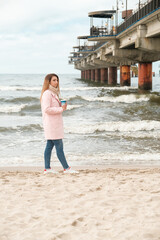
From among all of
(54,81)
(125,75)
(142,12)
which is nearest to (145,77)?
(125,75)

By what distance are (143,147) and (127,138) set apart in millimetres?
1672

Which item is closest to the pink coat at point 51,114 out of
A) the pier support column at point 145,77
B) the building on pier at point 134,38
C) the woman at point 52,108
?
the woman at point 52,108

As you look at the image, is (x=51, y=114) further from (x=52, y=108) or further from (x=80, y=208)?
(x=80, y=208)

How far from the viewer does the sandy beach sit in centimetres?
338

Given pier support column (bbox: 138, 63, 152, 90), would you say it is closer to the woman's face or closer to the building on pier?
the building on pier

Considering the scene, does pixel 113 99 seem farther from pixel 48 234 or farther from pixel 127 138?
pixel 48 234

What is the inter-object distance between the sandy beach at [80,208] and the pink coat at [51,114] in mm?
777

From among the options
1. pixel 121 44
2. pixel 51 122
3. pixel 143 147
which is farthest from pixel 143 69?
pixel 51 122

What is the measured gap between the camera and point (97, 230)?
11.2 feet

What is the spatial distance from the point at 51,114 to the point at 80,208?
1.97m

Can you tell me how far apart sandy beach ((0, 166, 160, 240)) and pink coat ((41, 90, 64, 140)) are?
78 centimetres

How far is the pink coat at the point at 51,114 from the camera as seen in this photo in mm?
5511

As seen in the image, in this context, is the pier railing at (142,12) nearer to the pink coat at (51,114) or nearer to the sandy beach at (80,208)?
the pink coat at (51,114)

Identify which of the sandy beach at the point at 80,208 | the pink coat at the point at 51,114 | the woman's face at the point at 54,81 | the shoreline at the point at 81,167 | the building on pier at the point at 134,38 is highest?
the building on pier at the point at 134,38
